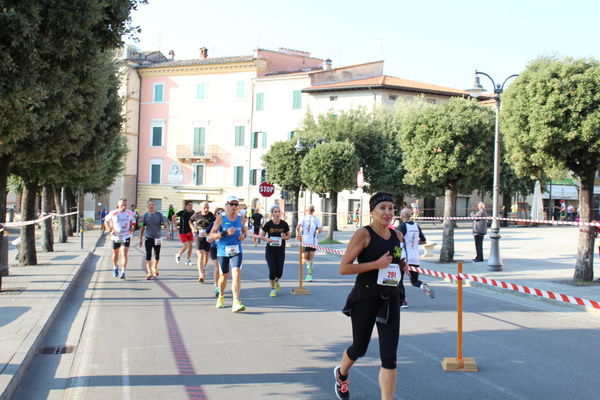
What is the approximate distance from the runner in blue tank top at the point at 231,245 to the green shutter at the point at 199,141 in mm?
48285

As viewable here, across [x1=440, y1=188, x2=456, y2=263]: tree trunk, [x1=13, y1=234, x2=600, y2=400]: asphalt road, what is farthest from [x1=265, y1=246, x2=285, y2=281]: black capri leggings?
[x1=440, y1=188, x2=456, y2=263]: tree trunk

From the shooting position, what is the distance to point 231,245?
11.1 m

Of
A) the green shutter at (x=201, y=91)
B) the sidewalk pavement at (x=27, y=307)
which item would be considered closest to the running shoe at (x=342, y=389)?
the sidewalk pavement at (x=27, y=307)

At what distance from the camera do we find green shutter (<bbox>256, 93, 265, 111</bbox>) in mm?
55969

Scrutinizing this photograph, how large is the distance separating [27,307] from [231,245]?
3428 millimetres

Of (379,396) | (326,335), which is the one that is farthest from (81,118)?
(379,396)

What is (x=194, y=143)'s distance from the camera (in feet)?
195

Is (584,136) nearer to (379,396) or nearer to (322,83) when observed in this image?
(379,396)

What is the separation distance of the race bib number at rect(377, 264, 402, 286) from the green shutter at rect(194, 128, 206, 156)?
54153 millimetres

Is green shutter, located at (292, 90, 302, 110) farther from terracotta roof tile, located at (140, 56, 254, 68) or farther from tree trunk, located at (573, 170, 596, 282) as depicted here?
tree trunk, located at (573, 170, 596, 282)

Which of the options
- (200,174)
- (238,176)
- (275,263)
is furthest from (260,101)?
(275,263)

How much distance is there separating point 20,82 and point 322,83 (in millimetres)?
47307

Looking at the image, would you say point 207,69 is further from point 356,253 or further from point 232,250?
point 356,253

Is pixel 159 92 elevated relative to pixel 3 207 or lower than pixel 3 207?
elevated
